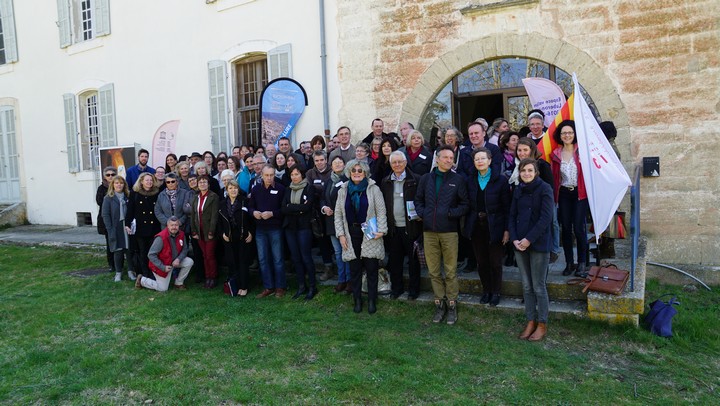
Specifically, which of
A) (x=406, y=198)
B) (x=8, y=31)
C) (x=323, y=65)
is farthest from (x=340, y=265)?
(x=8, y=31)

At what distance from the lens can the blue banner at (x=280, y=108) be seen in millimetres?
9273

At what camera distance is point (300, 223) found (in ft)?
20.2

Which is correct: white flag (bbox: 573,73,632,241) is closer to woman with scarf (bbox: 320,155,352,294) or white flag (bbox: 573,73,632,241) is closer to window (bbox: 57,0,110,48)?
woman with scarf (bbox: 320,155,352,294)

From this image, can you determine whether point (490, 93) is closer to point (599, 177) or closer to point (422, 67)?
point (422, 67)

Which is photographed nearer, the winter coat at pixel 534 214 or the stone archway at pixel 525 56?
the winter coat at pixel 534 214

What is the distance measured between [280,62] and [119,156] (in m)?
4.82

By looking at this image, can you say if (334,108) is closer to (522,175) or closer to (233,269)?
(233,269)

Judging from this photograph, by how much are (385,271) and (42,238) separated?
936cm

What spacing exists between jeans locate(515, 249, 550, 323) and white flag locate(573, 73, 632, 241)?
1.93 ft

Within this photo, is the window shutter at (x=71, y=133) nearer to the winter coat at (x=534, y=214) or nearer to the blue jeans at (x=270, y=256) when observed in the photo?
the blue jeans at (x=270, y=256)

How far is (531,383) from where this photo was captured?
12.4 feet

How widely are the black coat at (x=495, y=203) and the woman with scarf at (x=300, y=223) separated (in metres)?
1.98

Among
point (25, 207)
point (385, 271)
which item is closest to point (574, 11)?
point (385, 271)

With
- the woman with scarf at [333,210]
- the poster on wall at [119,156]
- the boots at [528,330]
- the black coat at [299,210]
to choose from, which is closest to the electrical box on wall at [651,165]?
the boots at [528,330]
